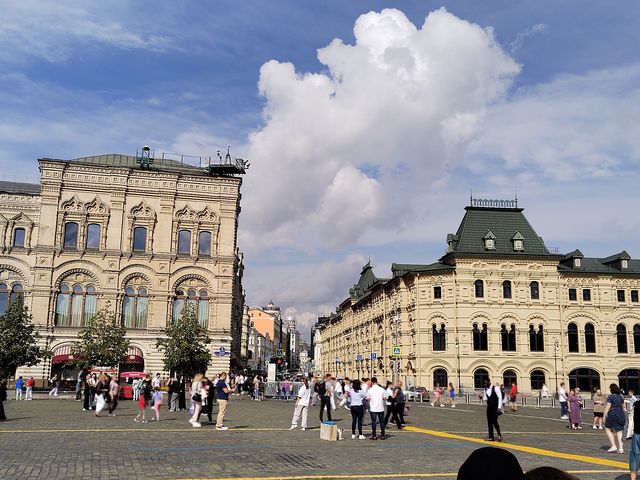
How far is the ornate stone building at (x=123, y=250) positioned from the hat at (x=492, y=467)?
5392 centimetres

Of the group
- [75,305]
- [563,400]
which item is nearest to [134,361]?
[75,305]

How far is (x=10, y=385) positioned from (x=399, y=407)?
38086 mm

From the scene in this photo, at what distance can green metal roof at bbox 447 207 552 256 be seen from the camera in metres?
61.0

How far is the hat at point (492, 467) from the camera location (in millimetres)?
2668

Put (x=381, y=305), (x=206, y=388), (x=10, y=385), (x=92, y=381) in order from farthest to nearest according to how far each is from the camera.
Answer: (x=381, y=305), (x=10, y=385), (x=92, y=381), (x=206, y=388)

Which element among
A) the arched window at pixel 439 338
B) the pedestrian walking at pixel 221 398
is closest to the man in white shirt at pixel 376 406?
the pedestrian walking at pixel 221 398

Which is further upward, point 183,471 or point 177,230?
point 177,230

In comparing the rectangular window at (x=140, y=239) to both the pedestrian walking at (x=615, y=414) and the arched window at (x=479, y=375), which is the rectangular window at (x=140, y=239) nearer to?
the arched window at (x=479, y=375)

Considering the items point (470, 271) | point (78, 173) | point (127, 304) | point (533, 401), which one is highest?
point (78, 173)

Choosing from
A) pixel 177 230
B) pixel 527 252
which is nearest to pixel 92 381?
pixel 177 230

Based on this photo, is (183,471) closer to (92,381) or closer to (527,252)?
(92,381)

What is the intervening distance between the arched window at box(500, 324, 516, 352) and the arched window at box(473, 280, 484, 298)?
3.71 metres

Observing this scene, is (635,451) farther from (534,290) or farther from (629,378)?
(629,378)

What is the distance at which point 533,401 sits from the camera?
161ft
